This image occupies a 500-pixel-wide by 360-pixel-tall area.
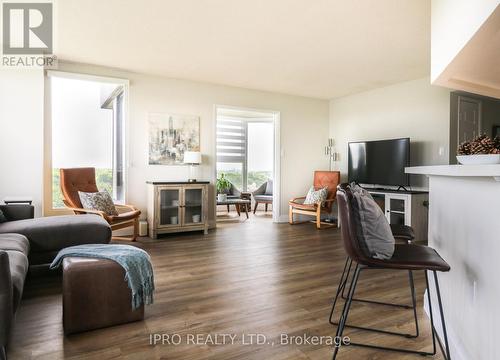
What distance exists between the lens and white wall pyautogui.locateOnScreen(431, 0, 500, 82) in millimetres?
1779

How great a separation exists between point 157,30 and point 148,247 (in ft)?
8.44

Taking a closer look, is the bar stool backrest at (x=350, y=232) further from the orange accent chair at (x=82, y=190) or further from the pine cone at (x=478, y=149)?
the orange accent chair at (x=82, y=190)

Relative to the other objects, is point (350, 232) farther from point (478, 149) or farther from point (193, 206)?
point (193, 206)

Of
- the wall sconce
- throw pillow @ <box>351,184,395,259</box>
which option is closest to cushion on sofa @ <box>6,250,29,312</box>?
throw pillow @ <box>351,184,395,259</box>

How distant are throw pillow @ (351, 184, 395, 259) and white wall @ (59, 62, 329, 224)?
4151 millimetres

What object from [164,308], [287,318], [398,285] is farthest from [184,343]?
[398,285]

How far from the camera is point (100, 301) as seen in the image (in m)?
2.10

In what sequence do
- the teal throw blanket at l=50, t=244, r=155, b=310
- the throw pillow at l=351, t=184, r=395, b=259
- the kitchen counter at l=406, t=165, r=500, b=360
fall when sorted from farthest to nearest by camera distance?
the teal throw blanket at l=50, t=244, r=155, b=310
the throw pillow at l=351, t=184, r=395, b=259
the kitchen counter at l=406, t=165, r=500, b=360

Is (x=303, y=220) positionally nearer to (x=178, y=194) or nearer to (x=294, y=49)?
(x=178, y=194)

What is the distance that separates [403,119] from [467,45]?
372 cm

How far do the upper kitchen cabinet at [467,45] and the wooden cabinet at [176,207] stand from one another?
356 cm

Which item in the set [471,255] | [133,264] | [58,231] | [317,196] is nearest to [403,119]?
[317,196]

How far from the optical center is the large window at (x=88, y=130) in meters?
4.68

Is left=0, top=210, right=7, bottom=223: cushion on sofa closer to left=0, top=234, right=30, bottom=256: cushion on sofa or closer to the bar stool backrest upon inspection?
left=0, top=234, right=30, bottom=256: cushion on sofa
